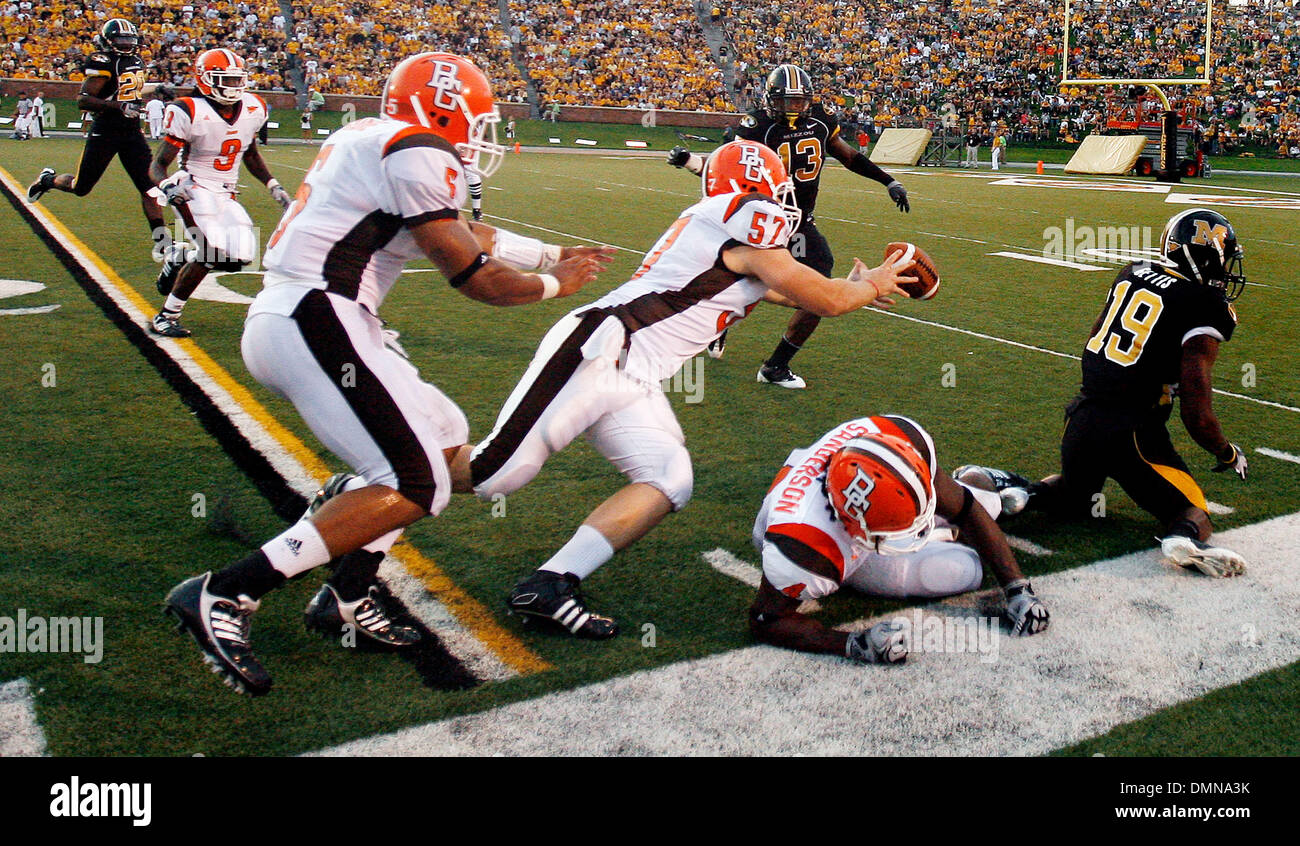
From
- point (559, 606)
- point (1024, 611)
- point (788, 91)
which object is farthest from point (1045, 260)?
point (559, 606)

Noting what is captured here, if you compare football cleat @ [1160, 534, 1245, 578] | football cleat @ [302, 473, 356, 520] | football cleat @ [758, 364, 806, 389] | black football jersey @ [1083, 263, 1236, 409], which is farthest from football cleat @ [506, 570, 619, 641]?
football cleat @ [758, 364, 806, 389]

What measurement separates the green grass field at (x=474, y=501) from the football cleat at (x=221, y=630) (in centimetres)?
6

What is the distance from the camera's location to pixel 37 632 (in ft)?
10.4

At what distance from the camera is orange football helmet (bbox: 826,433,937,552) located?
3.04 meters

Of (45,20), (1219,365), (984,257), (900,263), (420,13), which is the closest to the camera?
(900,263)

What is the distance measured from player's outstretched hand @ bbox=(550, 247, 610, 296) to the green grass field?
988 mm

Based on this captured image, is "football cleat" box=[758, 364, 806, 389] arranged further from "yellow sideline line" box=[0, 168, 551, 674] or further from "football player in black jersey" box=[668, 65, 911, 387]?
"yellow sideline line" box=[0, 168, 551, 674]

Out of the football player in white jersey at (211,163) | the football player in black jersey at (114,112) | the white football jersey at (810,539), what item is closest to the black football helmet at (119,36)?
the football player in black jersey at (114,112)

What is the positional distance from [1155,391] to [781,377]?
2434 mm
